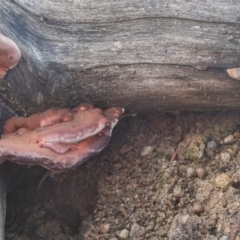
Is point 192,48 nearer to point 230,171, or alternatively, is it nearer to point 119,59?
point 119,59

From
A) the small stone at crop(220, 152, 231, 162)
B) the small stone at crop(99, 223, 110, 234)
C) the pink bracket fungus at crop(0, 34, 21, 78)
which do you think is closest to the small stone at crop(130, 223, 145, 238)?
the small stone at crop(99, 223, 110, 234)

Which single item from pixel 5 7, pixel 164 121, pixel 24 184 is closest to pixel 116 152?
pixel 164 121

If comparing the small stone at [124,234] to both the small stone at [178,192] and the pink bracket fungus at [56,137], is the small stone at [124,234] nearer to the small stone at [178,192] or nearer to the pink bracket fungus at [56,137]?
the small stone at [178,192]

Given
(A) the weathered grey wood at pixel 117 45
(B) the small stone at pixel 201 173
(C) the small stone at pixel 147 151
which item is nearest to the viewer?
(A) the weathered grey wood at pixel 117 45

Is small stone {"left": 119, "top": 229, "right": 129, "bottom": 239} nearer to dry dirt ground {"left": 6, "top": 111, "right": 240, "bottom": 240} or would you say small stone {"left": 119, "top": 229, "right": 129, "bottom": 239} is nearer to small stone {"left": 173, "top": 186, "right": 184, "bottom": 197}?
dry dirt ground {"left": 6, "top": 111, "right": 240, "bottom": 240}

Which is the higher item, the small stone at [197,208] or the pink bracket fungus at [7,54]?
the pink bracket fungus at [7,54]

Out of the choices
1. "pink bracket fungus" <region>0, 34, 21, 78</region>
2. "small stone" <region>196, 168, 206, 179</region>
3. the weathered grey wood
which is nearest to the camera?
"pink bracket fungus" <region>0, 34, 21, 78</region>

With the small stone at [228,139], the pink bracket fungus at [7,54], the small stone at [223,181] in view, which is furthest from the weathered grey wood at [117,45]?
the small stone at [223,181]
